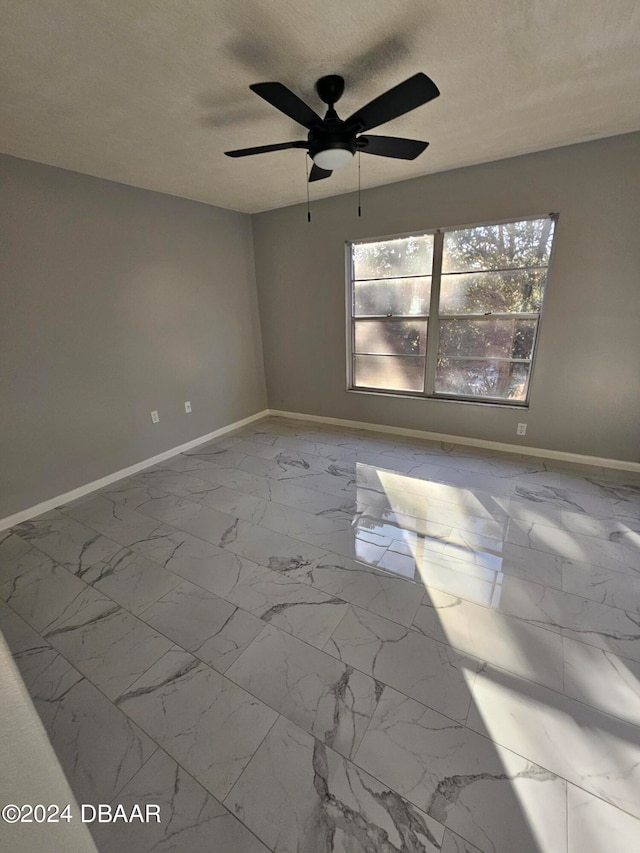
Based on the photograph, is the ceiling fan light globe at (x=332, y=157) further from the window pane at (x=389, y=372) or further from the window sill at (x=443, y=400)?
the window sill at (x=443, y=400)

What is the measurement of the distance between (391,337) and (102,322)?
8.99 feet

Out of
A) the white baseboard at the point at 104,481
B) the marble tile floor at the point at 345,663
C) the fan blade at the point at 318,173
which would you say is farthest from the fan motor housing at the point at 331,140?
the white baseboard at the point at 104,481

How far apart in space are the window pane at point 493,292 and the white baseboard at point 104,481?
2830mm

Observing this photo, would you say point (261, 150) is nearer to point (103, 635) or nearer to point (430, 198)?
point (430, 198)

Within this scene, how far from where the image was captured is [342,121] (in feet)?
5.87

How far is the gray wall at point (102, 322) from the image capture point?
8.23 feet

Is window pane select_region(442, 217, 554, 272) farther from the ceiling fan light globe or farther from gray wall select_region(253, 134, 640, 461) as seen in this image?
the ceiling fan light globe

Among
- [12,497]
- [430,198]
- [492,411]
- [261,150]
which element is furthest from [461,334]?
[12,497]

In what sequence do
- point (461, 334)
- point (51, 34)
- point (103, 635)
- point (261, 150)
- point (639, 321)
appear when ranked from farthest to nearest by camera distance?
1. point (461, 334)
2. point (639, 321)
3. point (261, 150)
4. point (103, 635)
5. point (51, 34)

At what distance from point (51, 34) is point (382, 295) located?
2957 mm

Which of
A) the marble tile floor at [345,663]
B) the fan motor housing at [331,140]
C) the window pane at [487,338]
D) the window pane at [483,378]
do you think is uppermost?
the fan motor housing at [331,140]

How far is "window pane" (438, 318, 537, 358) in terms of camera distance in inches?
126

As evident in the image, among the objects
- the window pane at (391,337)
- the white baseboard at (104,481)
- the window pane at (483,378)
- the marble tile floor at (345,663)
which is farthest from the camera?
the window pane at (391,337)

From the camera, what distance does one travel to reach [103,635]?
1.72 meters
